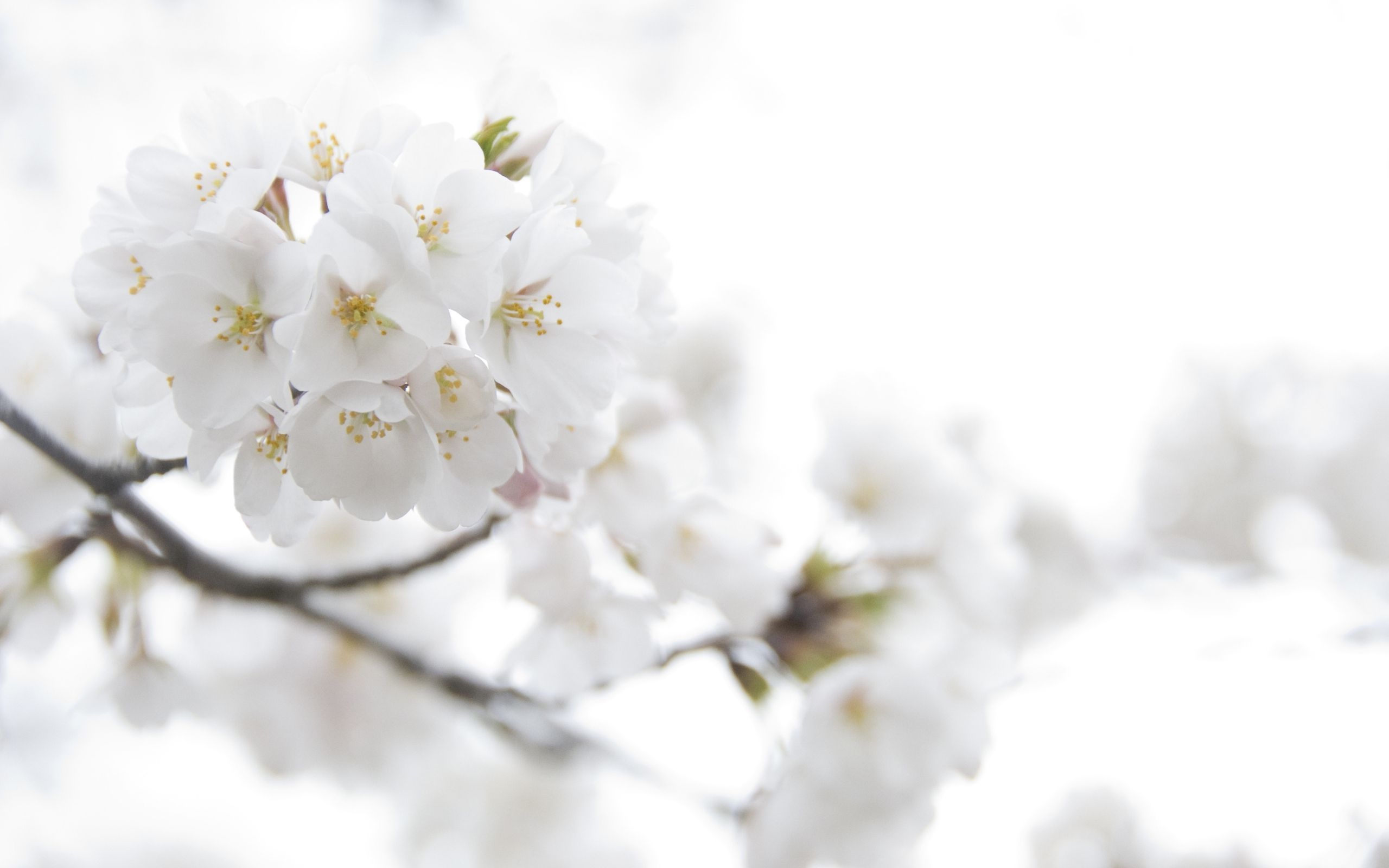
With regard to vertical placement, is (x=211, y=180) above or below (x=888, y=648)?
above

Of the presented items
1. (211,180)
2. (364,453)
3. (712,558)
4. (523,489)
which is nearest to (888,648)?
(712,558)

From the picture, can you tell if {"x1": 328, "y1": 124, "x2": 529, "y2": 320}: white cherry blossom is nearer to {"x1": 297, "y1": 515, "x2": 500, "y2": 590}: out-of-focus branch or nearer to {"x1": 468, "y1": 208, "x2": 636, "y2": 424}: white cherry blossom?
{"x1": 468, "y1": 208, "x2": 636, "y2": 424}: white cherry blossom

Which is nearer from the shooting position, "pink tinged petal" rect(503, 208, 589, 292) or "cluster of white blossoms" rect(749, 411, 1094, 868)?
"pink tinged petal" rect(503, 208, 589, 292)

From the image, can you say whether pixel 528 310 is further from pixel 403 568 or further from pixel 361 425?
pixel 403 568

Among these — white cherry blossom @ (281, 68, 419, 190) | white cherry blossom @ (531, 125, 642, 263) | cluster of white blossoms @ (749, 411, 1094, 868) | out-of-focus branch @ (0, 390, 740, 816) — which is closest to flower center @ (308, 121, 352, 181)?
white cherry blossom @ (281, 68, 419, 190)

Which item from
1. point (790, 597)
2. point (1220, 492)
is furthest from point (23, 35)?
point (1220, 492)

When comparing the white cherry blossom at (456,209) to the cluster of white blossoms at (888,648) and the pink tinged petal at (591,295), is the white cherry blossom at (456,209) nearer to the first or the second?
the pink tinged petal at (591,295)

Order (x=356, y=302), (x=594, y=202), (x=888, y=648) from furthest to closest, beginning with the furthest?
(x=888, y=648)
(x=594, y=202)
(x=356, y=302)

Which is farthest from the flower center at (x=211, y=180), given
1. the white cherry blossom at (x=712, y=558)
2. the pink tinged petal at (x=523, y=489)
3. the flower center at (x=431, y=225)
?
the white cherry blossom at (x=712, y=558)
